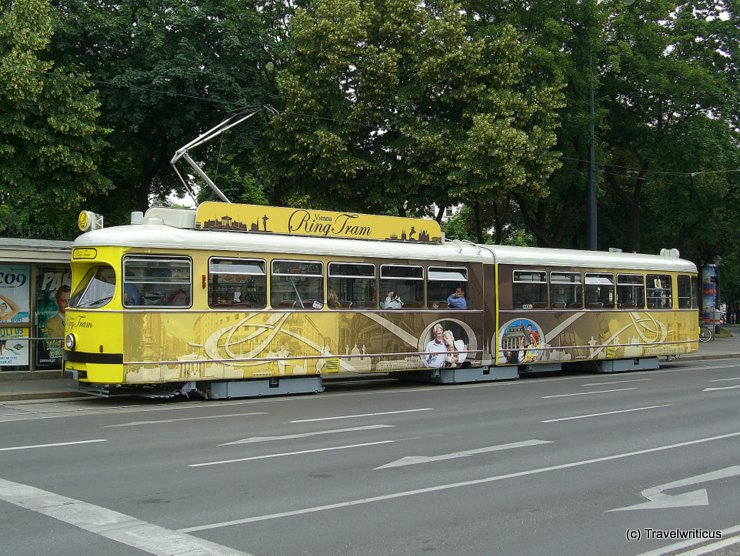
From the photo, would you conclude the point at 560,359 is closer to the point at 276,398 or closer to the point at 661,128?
the point at 276,398

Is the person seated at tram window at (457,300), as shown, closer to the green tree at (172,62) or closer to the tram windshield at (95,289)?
the tram windshield at (95,289)

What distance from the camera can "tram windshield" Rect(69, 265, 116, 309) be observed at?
15.0 metres

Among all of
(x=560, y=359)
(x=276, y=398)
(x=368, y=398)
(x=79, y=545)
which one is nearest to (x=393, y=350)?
(x=368, y=398)

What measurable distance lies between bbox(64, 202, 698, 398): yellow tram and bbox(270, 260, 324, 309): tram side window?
25mm

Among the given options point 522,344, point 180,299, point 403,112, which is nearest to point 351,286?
point 180,299

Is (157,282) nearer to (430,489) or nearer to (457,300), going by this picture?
(457,300)

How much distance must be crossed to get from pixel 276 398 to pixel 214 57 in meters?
13.0

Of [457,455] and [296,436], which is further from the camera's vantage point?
[296,436]

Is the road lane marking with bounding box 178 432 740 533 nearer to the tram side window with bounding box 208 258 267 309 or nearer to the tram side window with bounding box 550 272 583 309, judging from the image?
the tram side window with bounding box 208 258 267 309

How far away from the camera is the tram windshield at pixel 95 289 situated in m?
15.0

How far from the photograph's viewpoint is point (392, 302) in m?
18.4

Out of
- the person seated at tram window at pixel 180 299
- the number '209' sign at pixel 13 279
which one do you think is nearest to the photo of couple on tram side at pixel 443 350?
the person seated at tram window at pixel 180 299

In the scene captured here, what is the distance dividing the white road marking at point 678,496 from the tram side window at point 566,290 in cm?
1277

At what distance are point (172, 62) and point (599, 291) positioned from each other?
14.0 meters
